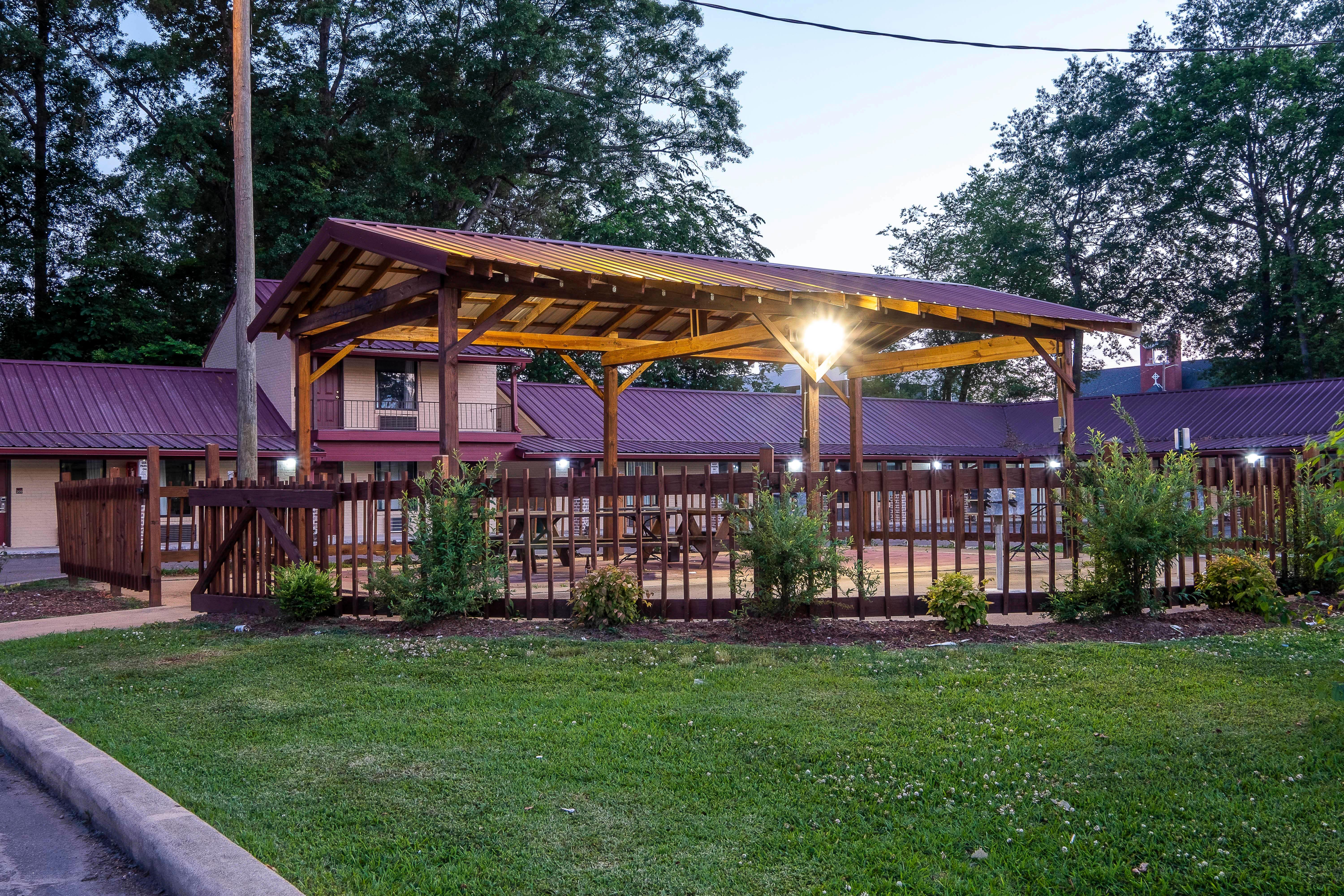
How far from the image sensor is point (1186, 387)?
53281mm

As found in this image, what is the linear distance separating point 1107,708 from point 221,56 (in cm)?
4141

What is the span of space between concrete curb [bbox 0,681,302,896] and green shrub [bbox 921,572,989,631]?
18.3ft

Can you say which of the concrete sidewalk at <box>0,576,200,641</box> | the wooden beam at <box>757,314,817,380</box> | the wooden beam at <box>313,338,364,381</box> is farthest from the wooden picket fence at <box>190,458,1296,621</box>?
the wooden beam at <box>313,338,364,381</box>

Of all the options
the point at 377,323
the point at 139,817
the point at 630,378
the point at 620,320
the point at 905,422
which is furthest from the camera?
the point at 905,422

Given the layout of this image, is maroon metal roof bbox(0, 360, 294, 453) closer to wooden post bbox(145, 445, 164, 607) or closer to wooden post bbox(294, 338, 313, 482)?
wooden post bbox(294, 338, 313, 482)

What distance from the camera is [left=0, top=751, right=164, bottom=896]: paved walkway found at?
3660mm

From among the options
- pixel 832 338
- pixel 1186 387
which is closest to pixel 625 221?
pixel 832 338

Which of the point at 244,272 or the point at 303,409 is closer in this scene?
the point at 303,409

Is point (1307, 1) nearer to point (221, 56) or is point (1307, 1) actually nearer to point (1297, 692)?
point (221, 56)

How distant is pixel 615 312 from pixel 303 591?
6.79m

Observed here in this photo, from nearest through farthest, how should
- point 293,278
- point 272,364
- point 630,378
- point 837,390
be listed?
point 293,278, point 837,390, point 630,378, point 272,364

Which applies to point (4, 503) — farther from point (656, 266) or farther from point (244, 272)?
point (656, 266)

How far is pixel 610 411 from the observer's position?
16172mm

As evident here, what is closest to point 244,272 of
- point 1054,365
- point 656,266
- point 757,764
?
point 656,266
